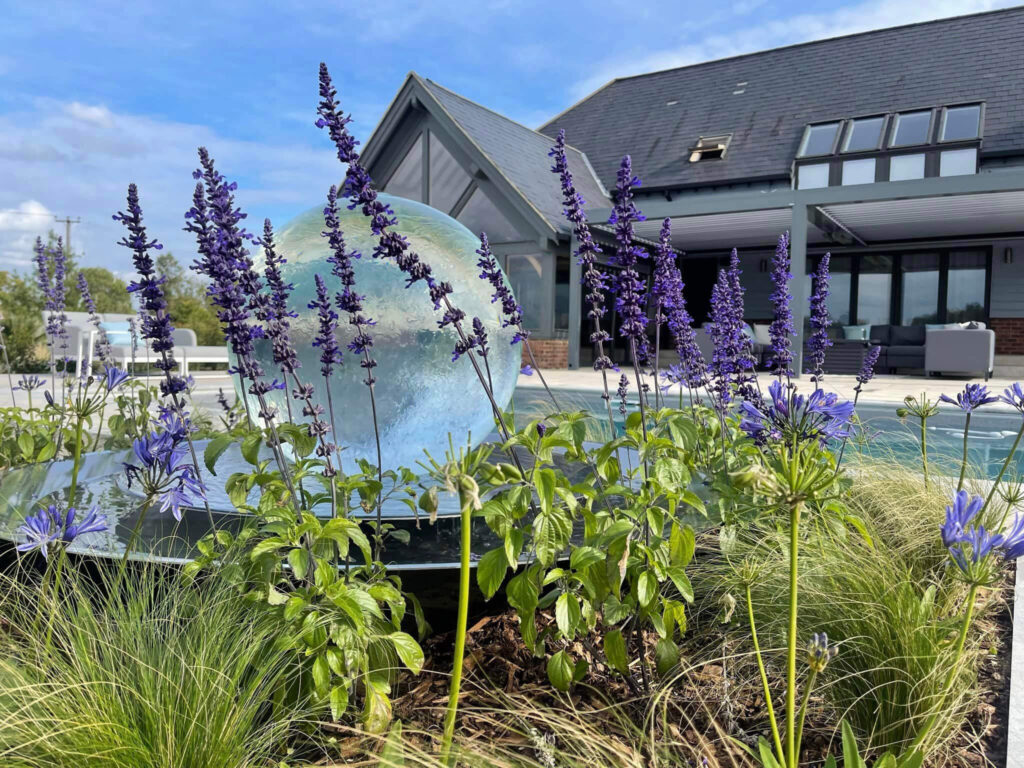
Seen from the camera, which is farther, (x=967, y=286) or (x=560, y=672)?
(x=967, y=286)

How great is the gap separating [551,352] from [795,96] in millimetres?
11024

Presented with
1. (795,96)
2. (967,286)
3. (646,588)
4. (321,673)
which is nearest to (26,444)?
(321,673)

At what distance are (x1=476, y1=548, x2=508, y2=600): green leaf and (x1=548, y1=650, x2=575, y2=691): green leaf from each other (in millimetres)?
292

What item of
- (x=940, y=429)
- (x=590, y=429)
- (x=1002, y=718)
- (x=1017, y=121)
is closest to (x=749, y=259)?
(x=1017, y=121)

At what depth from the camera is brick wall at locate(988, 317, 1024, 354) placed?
1820 centimetres

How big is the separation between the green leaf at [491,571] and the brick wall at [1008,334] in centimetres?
2102

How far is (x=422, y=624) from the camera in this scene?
212 cm

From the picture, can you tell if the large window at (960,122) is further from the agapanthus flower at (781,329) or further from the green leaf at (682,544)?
the green leaf at (682,544)

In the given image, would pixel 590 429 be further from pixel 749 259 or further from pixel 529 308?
pixel 749 259

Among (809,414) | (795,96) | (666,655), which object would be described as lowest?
(666,655)

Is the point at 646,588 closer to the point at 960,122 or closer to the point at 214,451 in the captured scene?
the point at 214,451

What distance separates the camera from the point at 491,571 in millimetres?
1678

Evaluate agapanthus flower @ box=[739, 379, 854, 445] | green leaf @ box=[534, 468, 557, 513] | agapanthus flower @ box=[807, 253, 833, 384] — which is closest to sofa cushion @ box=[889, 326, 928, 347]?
agapanthus flower @ box=[807, 253, 833, 384]

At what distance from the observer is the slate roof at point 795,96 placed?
18172 mm
